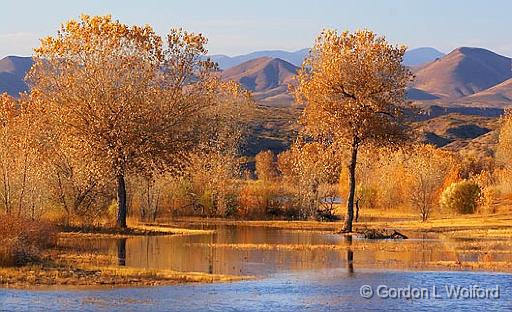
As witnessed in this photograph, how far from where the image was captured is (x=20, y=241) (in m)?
31.0

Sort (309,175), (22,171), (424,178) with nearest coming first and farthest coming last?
(22,171)
(309,175)
(424,178)

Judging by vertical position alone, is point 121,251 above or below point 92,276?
above

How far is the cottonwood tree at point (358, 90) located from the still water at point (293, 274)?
6.85m

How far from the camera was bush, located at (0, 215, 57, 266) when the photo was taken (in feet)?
98.0

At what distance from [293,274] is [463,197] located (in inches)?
1909

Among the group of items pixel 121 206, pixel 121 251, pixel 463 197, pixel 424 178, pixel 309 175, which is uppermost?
pixel 309 175

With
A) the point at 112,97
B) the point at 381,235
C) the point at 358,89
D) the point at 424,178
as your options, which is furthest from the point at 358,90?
the point at 424,178

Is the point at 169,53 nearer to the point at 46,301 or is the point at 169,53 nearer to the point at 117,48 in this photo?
the point at 117,48

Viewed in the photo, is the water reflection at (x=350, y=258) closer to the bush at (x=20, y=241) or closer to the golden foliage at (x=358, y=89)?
the golden foliage at (x=358, y=89)

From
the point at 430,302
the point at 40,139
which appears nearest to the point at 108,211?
the point at 40,139

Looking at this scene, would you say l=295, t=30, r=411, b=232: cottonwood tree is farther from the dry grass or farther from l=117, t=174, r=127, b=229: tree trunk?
the dry grass

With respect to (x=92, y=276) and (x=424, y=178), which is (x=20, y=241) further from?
(x=424, y=178)

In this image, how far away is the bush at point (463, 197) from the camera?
250 ft

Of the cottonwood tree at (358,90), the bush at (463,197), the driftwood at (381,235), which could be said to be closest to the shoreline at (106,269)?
the driftwood at (381,235)
